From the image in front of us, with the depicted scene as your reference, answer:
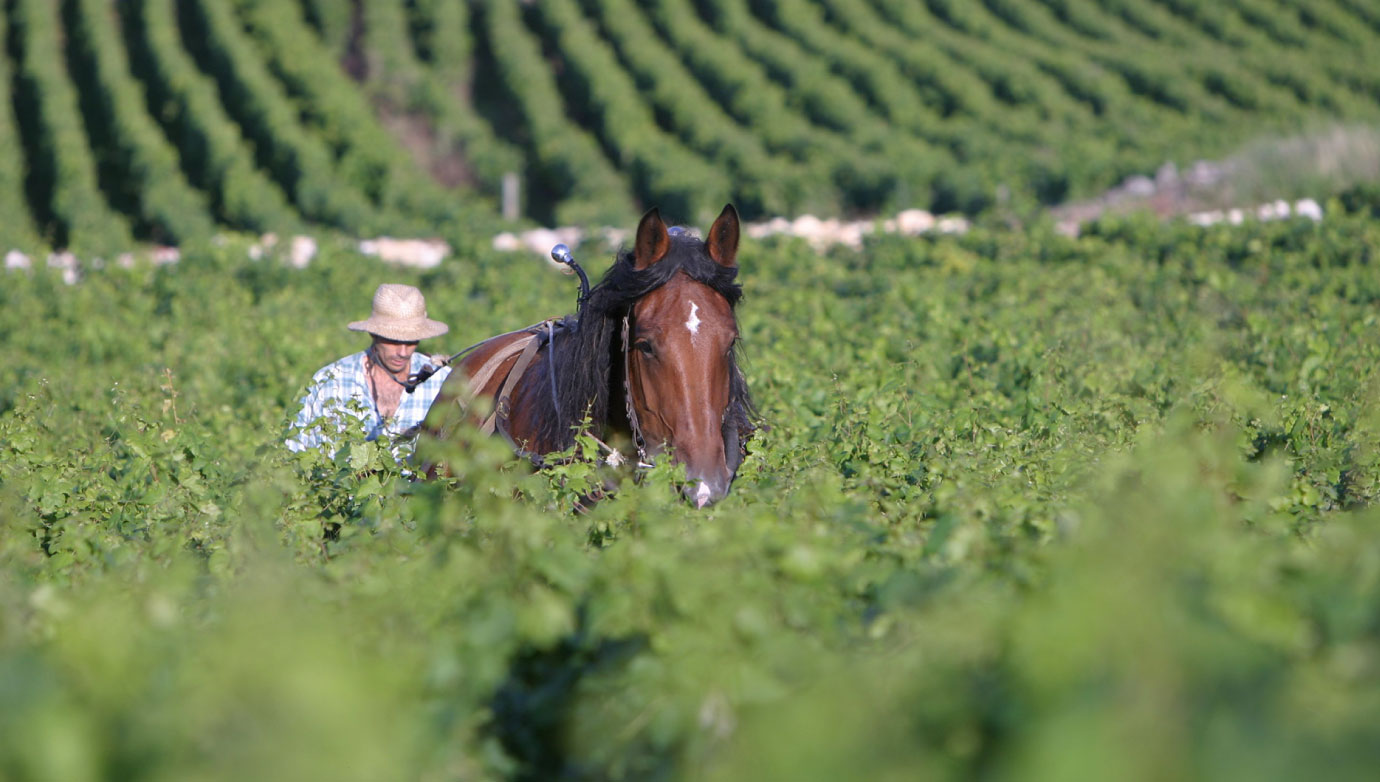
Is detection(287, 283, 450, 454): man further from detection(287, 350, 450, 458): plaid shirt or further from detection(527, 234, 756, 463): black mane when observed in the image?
detection(527, 234, 756, 463): black mane

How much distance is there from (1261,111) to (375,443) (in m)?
29.4

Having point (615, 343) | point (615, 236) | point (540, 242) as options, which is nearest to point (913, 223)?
point (615, 236)

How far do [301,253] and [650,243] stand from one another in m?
14.8

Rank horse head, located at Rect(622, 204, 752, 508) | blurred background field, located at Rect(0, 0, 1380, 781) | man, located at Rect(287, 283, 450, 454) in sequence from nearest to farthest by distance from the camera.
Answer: blurred background field, located at Rect(0, 0, 1380, 781)
horse head, located at Rect(622, 204, 752, 508)
man, located at Rect(287, 283, 450, 454)

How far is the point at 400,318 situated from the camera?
257 inches

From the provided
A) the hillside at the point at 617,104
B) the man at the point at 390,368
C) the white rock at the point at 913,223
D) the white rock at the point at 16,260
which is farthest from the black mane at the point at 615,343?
the hillside at the point at 617,104

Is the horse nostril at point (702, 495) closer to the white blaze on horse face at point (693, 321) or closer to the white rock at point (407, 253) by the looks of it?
the white blaze on horse face at point (693, 321)

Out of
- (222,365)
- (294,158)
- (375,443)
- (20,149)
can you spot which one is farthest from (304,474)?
(20,149)

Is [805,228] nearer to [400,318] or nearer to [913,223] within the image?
[913,223]

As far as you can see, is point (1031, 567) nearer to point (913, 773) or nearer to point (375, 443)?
point (913, 773)

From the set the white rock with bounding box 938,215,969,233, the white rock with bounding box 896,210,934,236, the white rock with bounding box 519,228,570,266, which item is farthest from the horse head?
the white rock with bounding box 519,228,570,266

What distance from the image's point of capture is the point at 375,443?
16.1 ft

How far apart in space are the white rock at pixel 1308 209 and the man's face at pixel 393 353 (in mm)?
11633

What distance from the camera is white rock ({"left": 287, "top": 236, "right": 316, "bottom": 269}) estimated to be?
18136 millimetres
